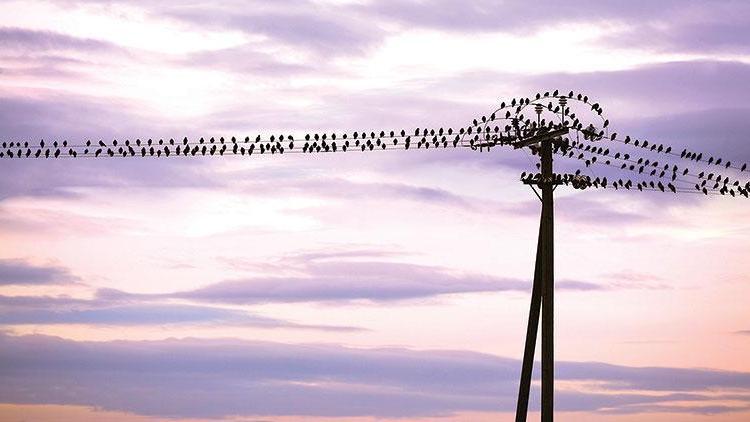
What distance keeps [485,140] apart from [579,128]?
331 centimetres

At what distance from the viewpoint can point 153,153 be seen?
2164 inches

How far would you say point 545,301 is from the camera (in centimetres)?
5212

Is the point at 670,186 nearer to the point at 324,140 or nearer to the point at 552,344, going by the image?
the point at 552,344

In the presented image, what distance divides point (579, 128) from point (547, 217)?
324cm

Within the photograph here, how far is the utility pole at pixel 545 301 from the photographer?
52.0 metres

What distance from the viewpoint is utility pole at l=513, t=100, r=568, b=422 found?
5203cm

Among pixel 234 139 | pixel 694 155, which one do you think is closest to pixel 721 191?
pixel 694 155

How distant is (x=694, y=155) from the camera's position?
2355 inches

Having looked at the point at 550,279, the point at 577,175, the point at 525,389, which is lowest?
the point at 525,389

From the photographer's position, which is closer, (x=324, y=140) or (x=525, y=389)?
(x=525, y=389)

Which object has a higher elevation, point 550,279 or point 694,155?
point 694,155

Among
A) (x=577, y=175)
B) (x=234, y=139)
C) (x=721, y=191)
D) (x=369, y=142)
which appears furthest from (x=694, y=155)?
(x=234, y=139)

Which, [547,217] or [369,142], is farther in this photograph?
[369,142]

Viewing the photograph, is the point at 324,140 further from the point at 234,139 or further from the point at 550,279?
the point at 550,279
